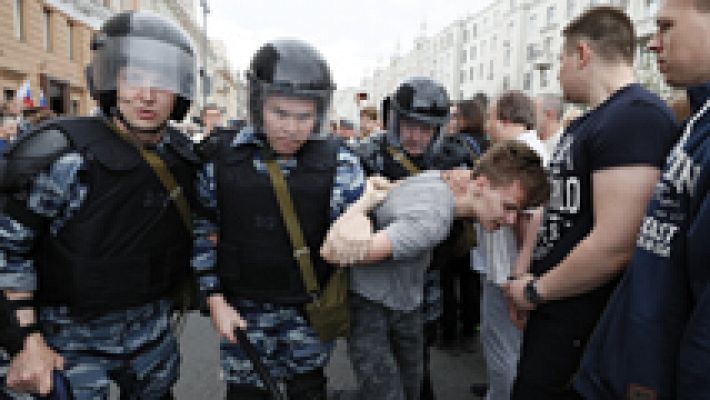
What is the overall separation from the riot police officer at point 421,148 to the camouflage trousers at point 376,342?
1.71 ft

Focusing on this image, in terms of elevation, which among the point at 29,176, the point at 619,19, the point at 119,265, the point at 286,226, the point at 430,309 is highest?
the point at 619,19

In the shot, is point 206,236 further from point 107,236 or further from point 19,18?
point 19,18

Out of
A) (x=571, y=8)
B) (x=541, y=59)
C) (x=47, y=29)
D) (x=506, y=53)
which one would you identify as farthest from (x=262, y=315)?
(x=506, y=53)

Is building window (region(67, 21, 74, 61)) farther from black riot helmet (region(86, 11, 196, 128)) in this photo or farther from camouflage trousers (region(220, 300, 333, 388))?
camouflage trousers (region(220, 300, 333, 388))

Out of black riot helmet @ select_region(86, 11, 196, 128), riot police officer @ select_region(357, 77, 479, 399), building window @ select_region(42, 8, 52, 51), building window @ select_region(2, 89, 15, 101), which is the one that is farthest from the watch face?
building window @ select_region(42, 8, 52, 51)

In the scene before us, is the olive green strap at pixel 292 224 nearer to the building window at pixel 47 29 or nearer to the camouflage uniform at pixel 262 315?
the camouflage uniform at pixel 262 315

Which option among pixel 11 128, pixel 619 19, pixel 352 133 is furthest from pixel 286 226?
pixel 352 133

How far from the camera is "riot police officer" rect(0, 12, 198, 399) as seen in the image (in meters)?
1.33

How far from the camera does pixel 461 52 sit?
4944 centimetres

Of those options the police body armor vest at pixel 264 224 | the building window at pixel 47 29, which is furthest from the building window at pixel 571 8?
the police body armor vest at pixel 264 224

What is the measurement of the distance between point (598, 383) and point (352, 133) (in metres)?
8.20

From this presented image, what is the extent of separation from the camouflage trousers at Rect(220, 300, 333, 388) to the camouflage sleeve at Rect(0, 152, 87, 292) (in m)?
0.70

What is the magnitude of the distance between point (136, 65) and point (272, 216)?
704 millimetres

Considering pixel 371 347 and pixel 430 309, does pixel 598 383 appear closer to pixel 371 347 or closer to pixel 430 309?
pixel 371 347
